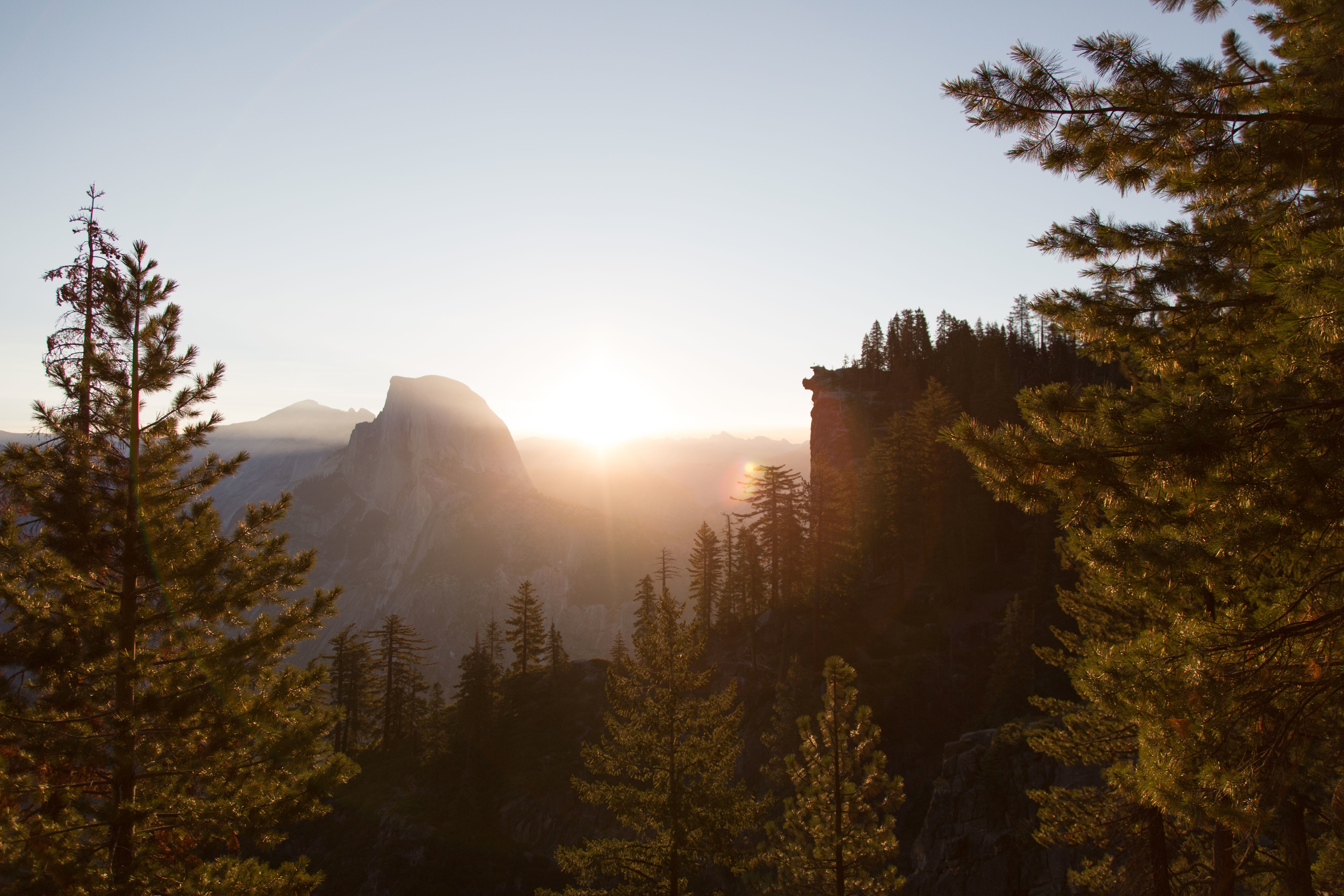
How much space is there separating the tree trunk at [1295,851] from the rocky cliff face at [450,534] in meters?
91.1

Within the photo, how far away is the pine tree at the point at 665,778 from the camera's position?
11.9m

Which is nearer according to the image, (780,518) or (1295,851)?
(1295,851)

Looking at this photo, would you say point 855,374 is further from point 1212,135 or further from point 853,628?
point 1212,135

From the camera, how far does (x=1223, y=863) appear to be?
27.1 ft

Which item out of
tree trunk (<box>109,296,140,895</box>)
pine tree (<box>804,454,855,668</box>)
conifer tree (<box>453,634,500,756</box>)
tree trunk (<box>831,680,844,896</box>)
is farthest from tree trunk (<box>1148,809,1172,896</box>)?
conifer tree (<box>453,634,500,756</box>)

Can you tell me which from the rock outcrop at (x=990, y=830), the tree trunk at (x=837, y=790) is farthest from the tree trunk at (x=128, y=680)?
the rock outcrop at (x=990, y=830)

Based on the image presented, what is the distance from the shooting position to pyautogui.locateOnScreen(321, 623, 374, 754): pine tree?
138ft

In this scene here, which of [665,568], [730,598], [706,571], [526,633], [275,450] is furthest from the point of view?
[275,450]

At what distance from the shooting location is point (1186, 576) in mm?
5305

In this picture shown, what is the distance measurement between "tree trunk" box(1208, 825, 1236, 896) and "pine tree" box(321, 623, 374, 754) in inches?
1738

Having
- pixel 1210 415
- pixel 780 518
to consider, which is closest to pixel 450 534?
pixel 780 518

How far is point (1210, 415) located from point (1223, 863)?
810 centimetres

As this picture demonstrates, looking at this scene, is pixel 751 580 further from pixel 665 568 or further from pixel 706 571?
pixel 665 568

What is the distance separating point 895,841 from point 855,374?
176ft
